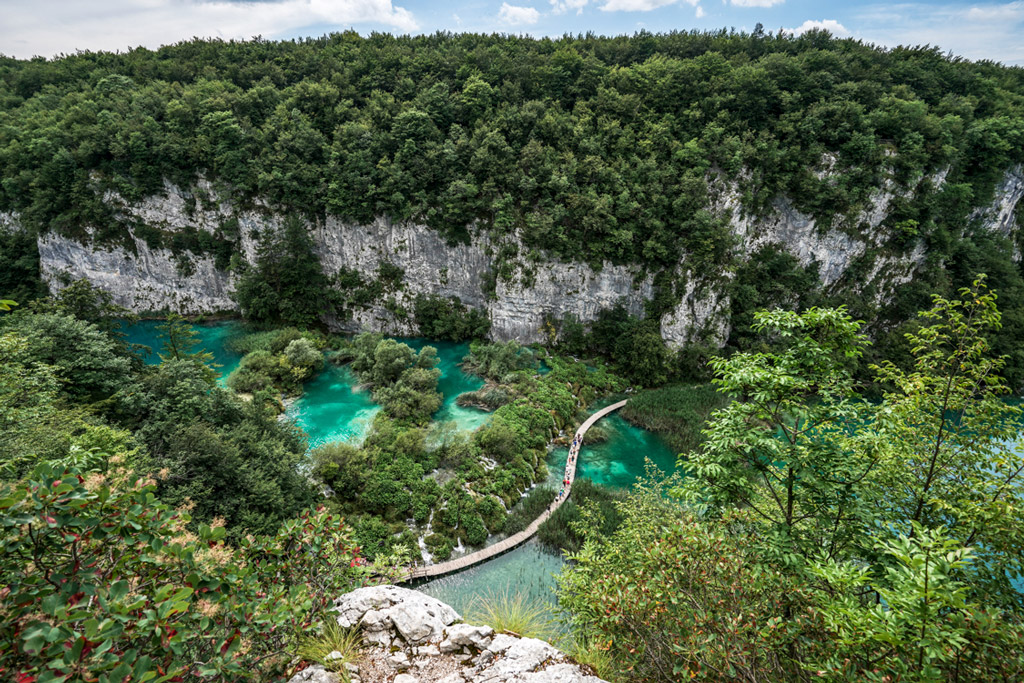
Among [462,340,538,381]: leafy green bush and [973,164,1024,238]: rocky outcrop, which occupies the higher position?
[973,164,1024,238]: rocky outcrop

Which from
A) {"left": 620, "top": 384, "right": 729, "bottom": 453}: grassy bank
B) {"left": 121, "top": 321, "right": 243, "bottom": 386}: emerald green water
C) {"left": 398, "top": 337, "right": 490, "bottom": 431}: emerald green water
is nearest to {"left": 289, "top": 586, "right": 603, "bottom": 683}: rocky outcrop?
{"left": 398, "top": 337, "right": 490, "bottom": 431}: emerald green water

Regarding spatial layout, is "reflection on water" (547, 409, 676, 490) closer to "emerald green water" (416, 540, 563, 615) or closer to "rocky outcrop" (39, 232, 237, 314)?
"emerald green water" (416, 540, 563, 615)

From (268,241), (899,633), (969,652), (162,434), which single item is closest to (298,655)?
(899,633)

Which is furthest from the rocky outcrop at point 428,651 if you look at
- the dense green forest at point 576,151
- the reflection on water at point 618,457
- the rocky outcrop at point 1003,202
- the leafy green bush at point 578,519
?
the rocky outcrop at point 1003,202

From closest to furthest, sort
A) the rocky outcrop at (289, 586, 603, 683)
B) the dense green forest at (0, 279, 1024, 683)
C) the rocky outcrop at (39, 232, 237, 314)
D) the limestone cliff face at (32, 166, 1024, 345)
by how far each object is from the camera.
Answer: the dense green forest at (0, 279, 1024, 683), the rocky outcrop at (289, 586, 603, 683), the limestone cliff face at (32, 166, 1024, 345), the rocky outcrop at (39, 232, 237, 314)

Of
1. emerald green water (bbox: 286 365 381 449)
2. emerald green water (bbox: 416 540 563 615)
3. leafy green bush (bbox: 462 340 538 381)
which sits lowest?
emerald green water (bbox: 416 540 563 615)

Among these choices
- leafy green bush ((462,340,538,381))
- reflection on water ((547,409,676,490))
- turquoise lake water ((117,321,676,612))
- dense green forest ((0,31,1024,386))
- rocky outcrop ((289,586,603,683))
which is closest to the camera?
rocky outcrop ((289,586,603,683))

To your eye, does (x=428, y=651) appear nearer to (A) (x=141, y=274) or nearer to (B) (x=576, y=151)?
(B) (x=576, y=151)
